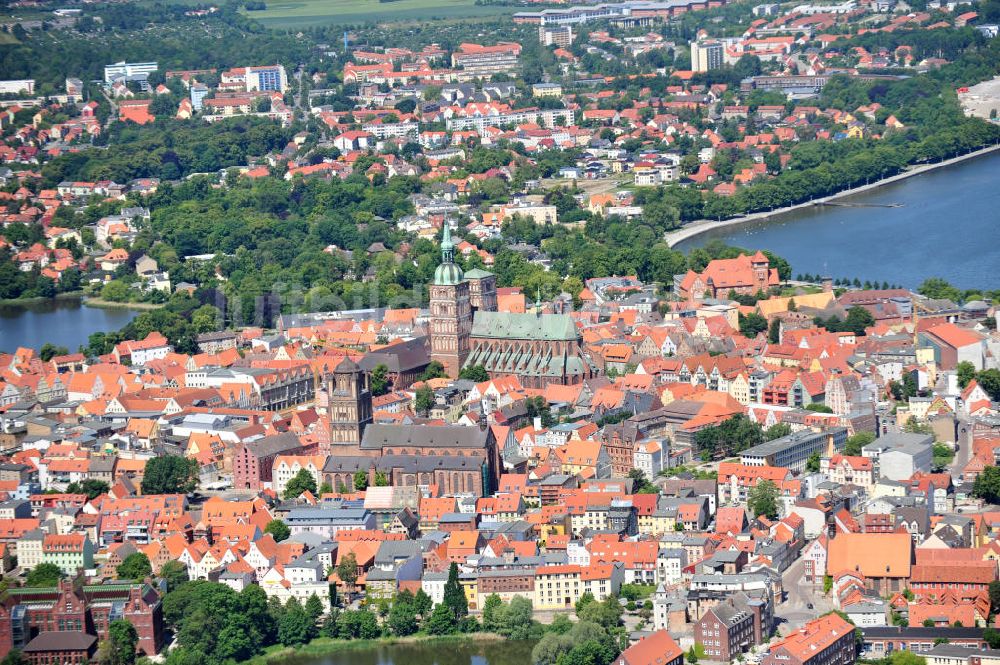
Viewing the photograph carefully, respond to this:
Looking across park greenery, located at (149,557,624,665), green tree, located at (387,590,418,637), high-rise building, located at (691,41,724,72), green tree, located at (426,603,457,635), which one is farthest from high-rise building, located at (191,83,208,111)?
green tree, located at (426,603,457,635)

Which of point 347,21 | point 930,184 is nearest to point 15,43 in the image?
point 347,21

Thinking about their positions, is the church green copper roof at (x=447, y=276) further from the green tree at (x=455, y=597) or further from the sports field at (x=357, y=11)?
the sports field at (x=357, y=11)

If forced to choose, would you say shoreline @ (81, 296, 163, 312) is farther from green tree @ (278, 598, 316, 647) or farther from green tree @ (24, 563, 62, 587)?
green tree @ (278, 598, 316, 647)

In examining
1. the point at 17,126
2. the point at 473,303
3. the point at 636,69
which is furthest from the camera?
the point at 636,69

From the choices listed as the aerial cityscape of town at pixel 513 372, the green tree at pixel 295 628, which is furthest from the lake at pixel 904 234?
the green tree at pixel 295 628

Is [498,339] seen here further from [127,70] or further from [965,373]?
[127,70]

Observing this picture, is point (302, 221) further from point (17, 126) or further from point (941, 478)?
point (941, 478)
